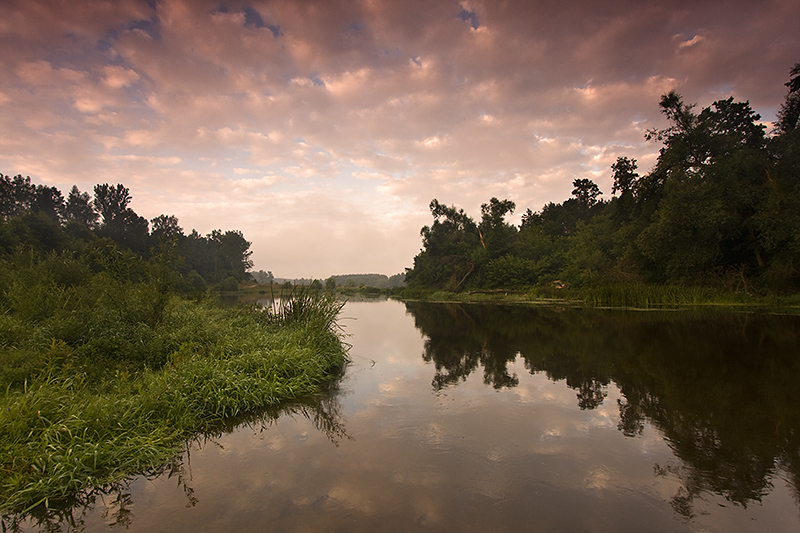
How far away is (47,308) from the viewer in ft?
26.3

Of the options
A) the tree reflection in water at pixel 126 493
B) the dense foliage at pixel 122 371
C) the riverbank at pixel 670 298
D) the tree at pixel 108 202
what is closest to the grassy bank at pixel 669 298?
the riverbank at pixel 670 298

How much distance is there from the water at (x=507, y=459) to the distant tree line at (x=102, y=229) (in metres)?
34.2

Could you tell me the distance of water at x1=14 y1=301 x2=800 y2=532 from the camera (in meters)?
3.12

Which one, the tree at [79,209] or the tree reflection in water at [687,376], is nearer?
the tree reflection in water at [687,376]

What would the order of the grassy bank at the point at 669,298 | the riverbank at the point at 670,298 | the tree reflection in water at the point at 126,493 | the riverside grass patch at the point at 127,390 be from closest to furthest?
the tree reflection in water at the point at 126,493
the riverside grass patch at the point at 127,390
the riverbank at the point at 670,298
the grassy bank at the point at 669,298

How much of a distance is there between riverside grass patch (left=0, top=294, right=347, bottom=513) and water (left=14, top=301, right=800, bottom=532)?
47 cm

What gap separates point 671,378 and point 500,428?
4462 mm

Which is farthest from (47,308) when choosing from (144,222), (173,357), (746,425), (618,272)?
(144,222)

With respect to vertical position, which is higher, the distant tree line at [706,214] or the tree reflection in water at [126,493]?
the distant tree line at [706,214]

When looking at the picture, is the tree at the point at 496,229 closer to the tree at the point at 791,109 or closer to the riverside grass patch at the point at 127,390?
the tree at the point at 791,109

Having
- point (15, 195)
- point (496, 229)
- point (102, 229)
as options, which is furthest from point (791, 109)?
point (15, 195)

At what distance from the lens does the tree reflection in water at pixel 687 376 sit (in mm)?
3924

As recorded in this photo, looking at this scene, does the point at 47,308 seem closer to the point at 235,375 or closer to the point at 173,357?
the point at 173,357

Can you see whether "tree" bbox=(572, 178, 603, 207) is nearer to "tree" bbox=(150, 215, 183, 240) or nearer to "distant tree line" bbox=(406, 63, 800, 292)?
"distant tree line" bbox=(406, 63, 800, 292)
